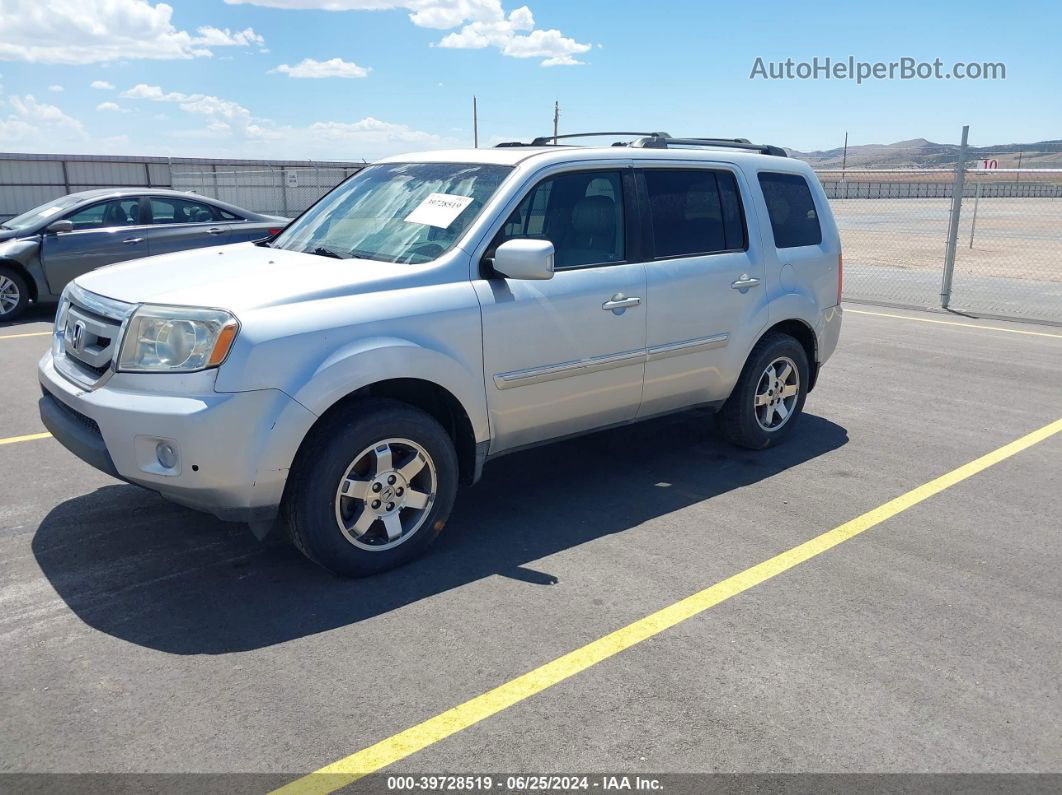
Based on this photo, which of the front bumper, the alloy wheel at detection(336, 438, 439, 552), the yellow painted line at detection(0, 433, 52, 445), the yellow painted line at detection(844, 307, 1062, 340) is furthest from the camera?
the yellow painted line at detection(844, 307, 1062, 340)

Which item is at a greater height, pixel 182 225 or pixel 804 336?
pixel 182 225

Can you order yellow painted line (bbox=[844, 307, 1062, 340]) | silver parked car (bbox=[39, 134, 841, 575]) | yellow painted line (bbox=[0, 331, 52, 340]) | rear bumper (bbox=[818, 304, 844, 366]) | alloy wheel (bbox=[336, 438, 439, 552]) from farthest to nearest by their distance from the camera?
yellow painted line (bbox=[844, 307, 1062, 340]) < yellow painted line (bbox=[0, 331, 52, 340]) < rear bumper (bbox=[818, 304, 844, 366]) < alloy wheel (bbox=[336, 438, 439, 552]) < silver parked car (bbox=[39, 134, 841, 575])

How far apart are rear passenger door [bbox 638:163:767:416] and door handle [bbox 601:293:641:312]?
140mm

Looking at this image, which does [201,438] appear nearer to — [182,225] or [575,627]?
[575,627]

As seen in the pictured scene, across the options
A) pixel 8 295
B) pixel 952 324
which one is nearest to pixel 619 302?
pixel 952 324

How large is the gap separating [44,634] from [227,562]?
86 centimetres

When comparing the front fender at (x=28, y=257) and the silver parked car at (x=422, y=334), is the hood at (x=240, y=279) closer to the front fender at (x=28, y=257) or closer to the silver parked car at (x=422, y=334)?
the silver parked car at (x=422, y=334)

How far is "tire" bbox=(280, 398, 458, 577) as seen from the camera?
3.94 m

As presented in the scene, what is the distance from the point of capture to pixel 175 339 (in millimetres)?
3805

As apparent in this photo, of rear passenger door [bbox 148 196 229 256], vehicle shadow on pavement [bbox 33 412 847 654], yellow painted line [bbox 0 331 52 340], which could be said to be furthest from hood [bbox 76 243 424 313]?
rear passenger door [bbox 148 196 229 256]

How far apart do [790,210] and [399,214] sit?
107 inches

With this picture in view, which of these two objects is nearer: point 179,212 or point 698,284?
point 698,284

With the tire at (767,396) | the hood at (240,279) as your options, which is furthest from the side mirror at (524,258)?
the tire at (767,396)

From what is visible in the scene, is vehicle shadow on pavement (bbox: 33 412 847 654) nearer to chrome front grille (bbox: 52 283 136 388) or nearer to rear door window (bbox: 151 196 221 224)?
chrome front grille (bbox: 52 283 136 388)
